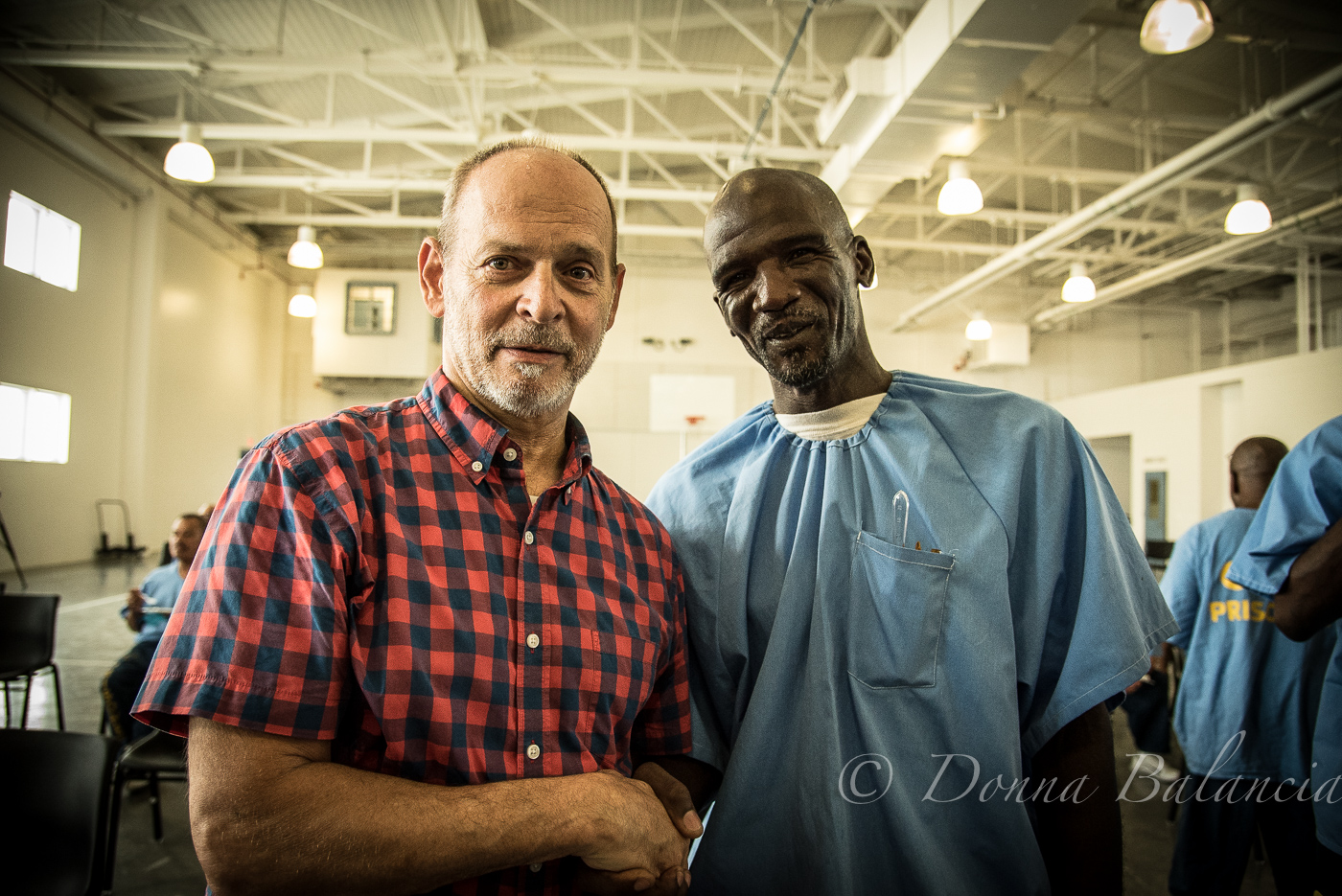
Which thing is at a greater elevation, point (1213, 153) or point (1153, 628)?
point (1213, 153)

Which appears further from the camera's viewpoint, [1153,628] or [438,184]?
[438,184]

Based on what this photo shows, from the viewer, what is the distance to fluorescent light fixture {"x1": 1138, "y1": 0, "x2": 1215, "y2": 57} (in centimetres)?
354

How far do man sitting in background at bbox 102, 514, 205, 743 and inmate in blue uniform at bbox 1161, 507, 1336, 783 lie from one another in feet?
14.2

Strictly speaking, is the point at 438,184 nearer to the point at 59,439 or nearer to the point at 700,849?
the point at 59,439

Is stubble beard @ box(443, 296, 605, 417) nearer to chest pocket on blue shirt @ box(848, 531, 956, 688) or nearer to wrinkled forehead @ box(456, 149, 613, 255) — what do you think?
wrinkled forehead @ box(456, 149, 613, 255)

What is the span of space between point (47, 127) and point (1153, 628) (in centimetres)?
1105

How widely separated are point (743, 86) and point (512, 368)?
6.75 meters

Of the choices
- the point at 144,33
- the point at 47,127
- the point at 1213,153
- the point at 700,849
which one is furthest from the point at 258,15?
the point at 1213,153

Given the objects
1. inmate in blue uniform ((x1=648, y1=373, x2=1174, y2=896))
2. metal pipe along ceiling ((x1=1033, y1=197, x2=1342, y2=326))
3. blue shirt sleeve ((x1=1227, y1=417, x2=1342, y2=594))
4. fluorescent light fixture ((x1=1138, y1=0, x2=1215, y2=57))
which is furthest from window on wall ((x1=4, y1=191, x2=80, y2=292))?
metal pipe along ceiling ((x1=1033, y1=197, x2=1342, y2=326))

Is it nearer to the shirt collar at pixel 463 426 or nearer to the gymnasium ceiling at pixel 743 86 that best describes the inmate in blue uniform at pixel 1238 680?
the shirt collar at pixel 463 426

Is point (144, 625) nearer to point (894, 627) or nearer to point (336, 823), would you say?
point (336, 823)

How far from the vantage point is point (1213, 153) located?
22.5 ft

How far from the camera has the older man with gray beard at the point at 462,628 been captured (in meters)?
0.87

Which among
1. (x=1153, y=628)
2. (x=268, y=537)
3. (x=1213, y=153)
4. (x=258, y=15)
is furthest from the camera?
(x=258, y=15)
